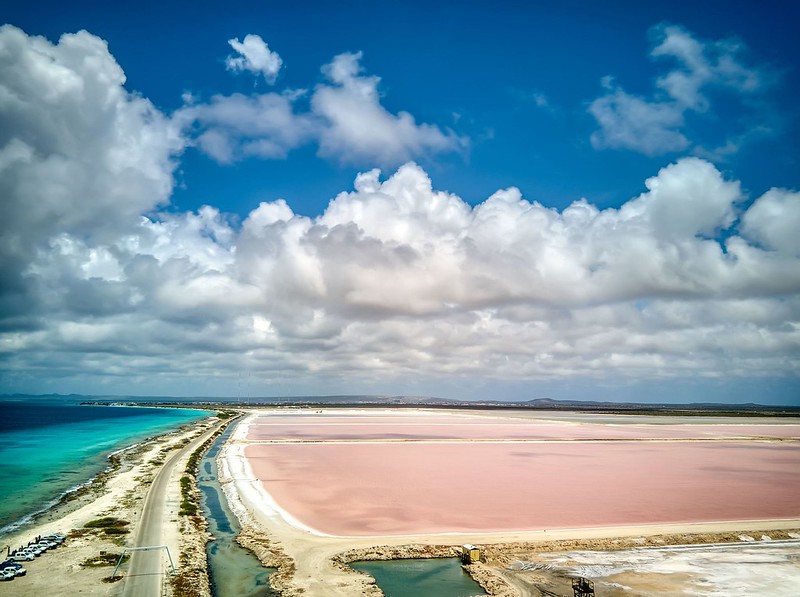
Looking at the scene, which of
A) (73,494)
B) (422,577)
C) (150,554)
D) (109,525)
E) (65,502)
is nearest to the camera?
(422,577)

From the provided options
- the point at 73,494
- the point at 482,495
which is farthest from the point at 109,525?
the point at 482,495

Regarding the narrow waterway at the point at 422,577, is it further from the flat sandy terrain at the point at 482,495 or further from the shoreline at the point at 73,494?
Answer: the shoreline at the point at 73,494

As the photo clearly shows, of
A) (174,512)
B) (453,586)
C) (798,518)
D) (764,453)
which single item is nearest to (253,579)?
(453,586)

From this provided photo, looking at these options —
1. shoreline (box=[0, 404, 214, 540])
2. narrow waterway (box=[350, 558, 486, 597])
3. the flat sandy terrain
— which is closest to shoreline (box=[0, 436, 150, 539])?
shoreline (box=[0, 404, 214, 540])

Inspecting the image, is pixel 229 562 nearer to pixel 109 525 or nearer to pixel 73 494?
pixel 109 525

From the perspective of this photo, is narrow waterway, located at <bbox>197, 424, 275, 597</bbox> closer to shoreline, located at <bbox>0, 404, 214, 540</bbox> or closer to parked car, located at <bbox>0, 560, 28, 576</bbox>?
parked car, located at <bbox>0, 560, 28, 576</bbox>

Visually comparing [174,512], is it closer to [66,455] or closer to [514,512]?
[514,512]
